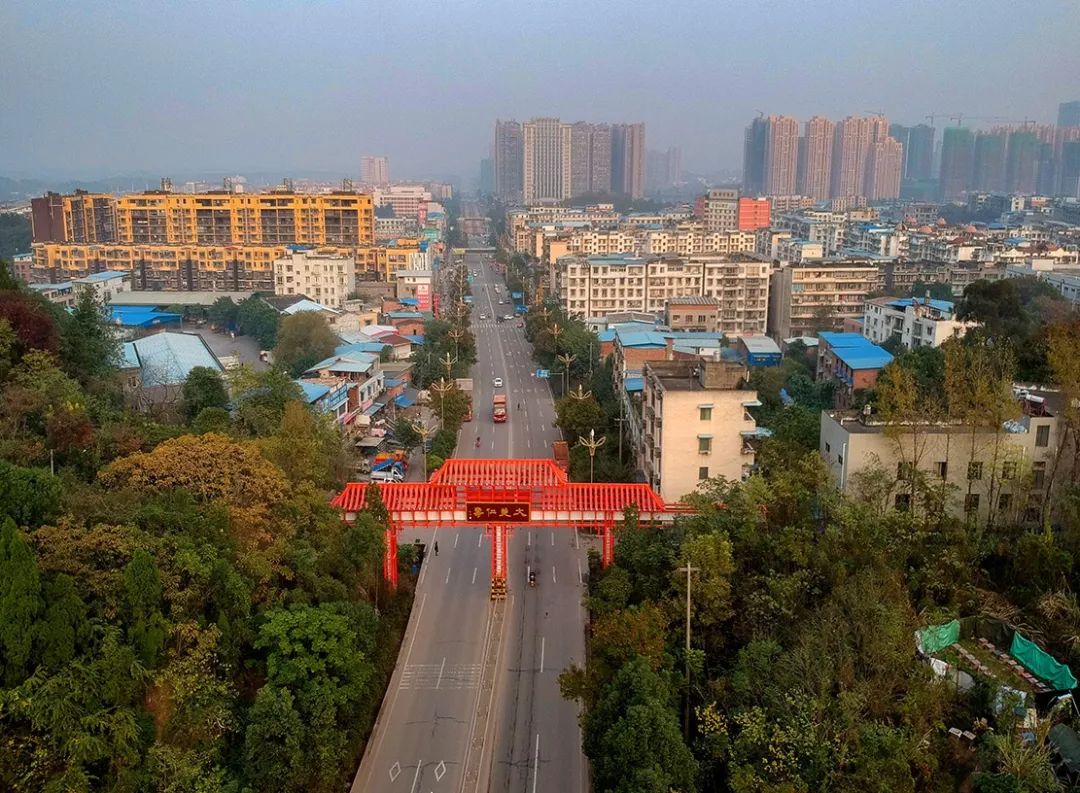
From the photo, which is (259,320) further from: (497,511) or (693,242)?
(693,242)

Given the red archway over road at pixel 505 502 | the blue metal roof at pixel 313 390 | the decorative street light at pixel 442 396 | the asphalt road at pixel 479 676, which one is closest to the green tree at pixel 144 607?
the asphalt road at pixel 479 676

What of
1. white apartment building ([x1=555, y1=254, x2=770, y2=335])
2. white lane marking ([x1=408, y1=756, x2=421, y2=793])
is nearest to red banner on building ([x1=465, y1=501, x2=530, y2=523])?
white lane marking ([x1=408, y1=756, x2=421, y2=793])

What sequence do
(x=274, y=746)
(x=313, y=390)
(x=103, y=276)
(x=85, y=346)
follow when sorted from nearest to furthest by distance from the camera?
(x=274, y=746)
(x=85, y=346)
(x=313, y=390)
(x=103, y=276)

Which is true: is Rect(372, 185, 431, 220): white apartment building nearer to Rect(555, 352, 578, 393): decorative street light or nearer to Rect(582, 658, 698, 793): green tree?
Rect(555, 352, 578, 393): decorative street light

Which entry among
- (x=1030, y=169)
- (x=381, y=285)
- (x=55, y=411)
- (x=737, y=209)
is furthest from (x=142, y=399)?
(x=1030, y=169)

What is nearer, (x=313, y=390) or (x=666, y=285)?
(x=313, y=390)

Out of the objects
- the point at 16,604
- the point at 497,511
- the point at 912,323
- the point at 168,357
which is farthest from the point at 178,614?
the point at 912,323
